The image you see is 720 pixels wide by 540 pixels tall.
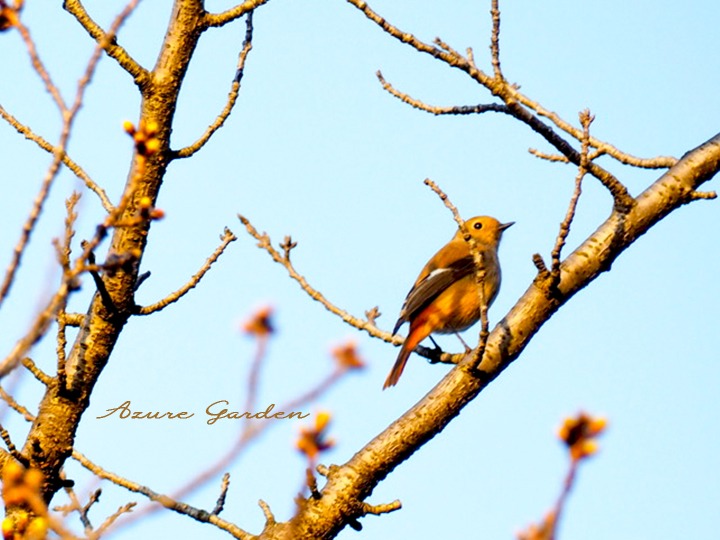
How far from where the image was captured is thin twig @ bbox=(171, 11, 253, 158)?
4.23m

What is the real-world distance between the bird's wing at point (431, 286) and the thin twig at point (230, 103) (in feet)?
10.1

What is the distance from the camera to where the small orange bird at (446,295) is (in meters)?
7.43

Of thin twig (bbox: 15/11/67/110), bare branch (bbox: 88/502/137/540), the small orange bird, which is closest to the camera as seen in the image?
thin twig (bbox: 15/11/67/110)

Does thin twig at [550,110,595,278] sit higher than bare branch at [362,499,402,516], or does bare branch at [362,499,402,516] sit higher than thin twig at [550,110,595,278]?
thin twig at [550,110,595,278]

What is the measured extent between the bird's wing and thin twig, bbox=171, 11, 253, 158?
121 inches

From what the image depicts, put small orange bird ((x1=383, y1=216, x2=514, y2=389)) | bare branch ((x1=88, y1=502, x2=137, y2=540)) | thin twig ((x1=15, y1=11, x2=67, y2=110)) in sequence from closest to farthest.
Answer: thin twig ((x1=15, y1=11, x2=67, y2=110)) < bare branch ((x1=88, y1=502, x2=137, y2=540)) < small orange bird ((x1=383, y1=216, x2=514, y2=389))

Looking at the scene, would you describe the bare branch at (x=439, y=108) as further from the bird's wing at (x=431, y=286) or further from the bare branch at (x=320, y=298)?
the bird's wing at (x=431, y=286)

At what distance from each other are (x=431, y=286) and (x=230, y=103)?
369cm

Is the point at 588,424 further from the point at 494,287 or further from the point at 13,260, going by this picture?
the point at 494,287

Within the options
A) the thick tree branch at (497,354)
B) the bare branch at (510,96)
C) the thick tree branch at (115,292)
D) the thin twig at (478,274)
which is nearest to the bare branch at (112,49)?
the thick tree branch at (115,292)

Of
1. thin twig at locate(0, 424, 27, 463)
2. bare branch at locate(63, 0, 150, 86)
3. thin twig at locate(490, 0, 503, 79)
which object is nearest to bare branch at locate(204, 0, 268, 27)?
bare branch at locate(63, 0, 150, 86)

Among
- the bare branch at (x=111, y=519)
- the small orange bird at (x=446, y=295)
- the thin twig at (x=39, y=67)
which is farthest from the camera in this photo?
the small orange bird at (x=446, y=295)

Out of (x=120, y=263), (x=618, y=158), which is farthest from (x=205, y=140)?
(x=120, y=263)

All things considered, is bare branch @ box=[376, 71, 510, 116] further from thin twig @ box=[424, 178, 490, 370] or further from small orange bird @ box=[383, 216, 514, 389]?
small orange bird @ box=[383, 216, 514, 389]
